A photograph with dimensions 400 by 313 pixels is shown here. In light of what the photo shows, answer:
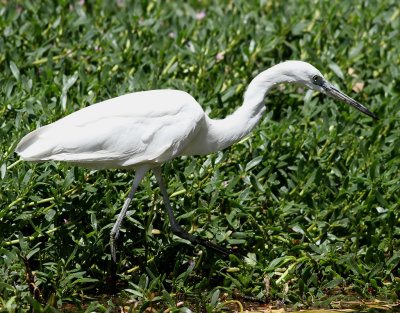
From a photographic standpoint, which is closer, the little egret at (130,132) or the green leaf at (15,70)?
the little egret at (130,132)

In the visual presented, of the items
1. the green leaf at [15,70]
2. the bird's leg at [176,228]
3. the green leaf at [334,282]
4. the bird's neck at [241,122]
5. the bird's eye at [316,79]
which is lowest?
the green leaf at [334,282]

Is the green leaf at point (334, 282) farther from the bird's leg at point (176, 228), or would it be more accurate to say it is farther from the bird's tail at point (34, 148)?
the bird's tail at point (34, 148)

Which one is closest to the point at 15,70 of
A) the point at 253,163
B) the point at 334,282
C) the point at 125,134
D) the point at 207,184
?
the point at 125,134

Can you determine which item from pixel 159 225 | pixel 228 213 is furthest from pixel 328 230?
pixel 159 225

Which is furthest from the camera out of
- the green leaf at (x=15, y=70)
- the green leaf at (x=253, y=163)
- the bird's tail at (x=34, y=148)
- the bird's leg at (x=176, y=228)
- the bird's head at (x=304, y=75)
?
the green leaf at (x=15, y=70)

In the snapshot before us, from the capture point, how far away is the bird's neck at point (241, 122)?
3.80m

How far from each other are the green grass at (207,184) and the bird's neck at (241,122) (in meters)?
0.27

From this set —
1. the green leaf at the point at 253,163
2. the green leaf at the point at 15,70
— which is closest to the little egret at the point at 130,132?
the green leaf at the point at 253,163

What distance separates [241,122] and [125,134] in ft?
2.14

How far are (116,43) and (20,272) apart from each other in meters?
2.53

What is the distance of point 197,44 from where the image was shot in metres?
5.54

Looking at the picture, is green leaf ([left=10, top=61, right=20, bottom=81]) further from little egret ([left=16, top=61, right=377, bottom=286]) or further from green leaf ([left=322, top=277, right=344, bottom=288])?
green leaf ([left=322, top=277, right=344, bottom=288])

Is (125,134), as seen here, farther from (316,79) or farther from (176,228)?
(316,79)

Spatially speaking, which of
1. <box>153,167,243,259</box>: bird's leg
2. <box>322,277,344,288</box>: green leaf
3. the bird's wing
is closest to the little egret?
the bird's wing
